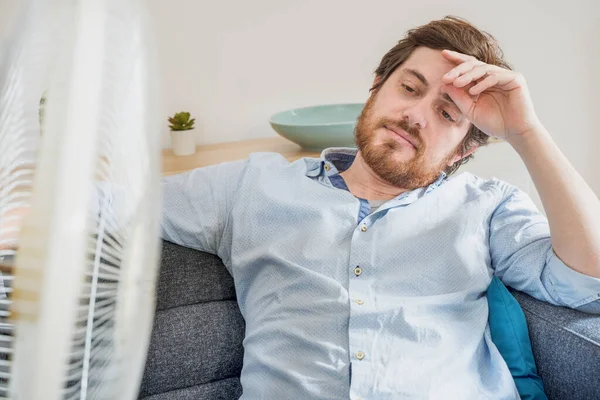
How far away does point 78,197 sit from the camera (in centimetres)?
37

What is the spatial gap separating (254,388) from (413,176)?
0.55 m

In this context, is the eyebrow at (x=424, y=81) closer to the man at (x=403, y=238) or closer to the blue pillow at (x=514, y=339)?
the man at (x=403, y=238)

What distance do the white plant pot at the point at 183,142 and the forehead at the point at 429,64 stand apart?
0.81m

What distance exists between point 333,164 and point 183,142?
699 mm

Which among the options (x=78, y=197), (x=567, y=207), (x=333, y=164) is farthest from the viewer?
(x=333, y=164)

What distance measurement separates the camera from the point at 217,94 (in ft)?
6.91

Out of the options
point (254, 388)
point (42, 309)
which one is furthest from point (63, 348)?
point (254, 388)

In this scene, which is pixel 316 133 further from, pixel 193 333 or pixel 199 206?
pixel 193 333

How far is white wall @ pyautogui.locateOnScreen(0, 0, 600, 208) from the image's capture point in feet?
6.66

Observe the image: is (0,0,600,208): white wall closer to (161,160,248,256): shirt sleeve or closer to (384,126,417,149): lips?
(161,160,248,256): shirt sleeve

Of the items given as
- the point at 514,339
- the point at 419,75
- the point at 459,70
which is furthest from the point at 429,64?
the point at 514,339

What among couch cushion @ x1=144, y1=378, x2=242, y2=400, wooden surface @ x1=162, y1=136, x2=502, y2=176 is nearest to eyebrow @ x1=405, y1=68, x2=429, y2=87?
wooden surface @ x1=162, y1=136, x2=502, y2=176

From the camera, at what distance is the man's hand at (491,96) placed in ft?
3.79

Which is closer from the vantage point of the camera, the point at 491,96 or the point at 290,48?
the point at 491,96
